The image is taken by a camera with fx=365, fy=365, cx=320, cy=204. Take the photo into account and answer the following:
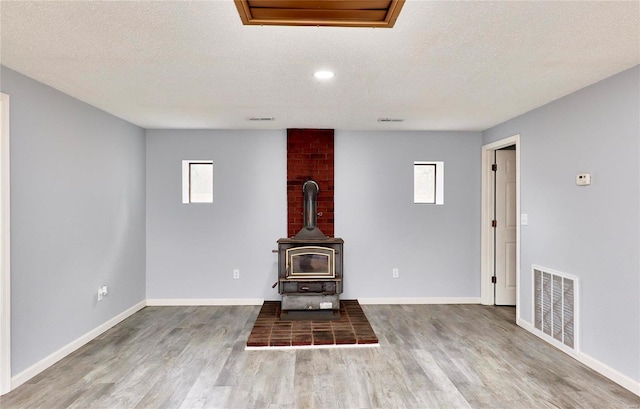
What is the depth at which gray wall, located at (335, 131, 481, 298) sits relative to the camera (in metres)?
4.79

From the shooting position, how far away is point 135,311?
4.39m

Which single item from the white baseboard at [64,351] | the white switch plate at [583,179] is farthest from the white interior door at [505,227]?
the white baseboard at [64,351]

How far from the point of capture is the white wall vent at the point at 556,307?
3.11m

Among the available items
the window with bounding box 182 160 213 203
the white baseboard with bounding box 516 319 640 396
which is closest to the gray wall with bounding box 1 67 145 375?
the window with bounding box 182 160 213 203

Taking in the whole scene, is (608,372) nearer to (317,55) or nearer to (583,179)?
(583,179)

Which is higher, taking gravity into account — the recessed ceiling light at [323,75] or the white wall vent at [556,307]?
the recessed ceiling light at [323,75]

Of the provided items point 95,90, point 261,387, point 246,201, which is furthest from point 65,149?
point 261,387

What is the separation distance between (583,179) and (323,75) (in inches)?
89.7

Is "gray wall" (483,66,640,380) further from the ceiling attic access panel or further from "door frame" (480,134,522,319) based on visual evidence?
the ceiling attic access panel

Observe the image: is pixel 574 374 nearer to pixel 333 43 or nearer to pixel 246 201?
pixel 333 43

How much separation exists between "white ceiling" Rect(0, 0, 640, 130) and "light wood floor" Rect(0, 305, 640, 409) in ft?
7.36

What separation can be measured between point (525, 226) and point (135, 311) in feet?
14.9

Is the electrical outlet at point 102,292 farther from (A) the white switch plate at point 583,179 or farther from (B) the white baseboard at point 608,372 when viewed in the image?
(A) the white switch plate at point 583,179

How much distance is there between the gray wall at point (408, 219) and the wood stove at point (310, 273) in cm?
68
